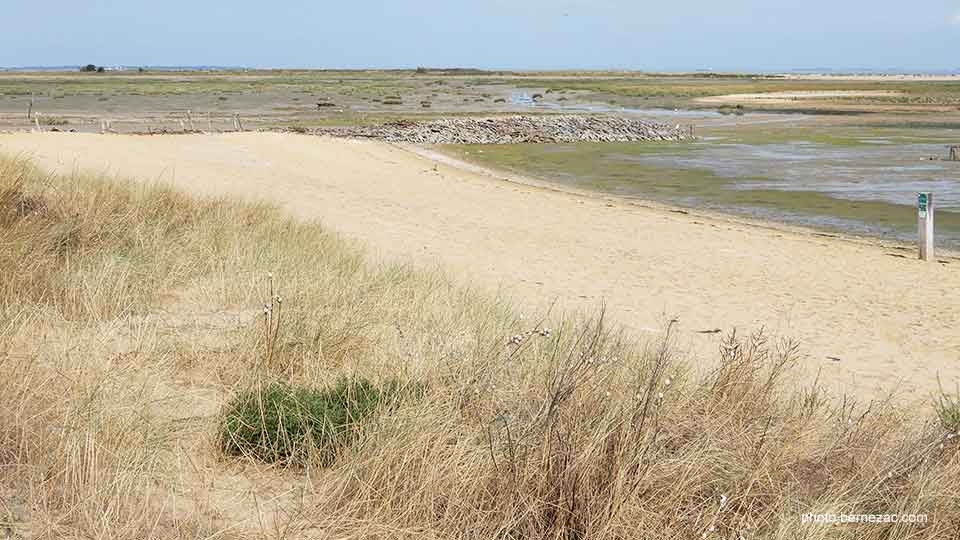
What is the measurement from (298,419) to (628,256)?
35.8 ft

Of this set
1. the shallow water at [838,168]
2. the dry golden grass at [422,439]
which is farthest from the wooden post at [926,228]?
the dry golden grass at [422,439]

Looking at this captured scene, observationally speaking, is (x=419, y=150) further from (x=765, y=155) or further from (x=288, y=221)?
(x=288, y=221)

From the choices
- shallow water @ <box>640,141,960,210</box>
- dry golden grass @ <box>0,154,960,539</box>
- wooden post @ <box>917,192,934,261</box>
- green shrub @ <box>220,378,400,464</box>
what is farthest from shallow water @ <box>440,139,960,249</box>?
green shrub @ <box>220,378,400,464</box>

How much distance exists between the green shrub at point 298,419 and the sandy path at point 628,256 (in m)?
5.06

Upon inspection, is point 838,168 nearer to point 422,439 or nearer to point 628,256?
point 628,256

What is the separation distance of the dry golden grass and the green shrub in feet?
0.28

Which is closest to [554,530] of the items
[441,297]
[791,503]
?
[791,503]

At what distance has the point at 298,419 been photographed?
15.7ft

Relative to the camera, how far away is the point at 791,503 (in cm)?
411

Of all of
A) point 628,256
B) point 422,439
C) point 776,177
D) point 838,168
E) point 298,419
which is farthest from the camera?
point 838,168

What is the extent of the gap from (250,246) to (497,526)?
20.4ft

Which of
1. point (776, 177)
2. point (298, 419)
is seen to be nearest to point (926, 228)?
point (776, 177)

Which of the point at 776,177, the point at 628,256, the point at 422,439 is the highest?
the point at 422,439

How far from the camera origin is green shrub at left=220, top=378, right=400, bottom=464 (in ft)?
14.8
